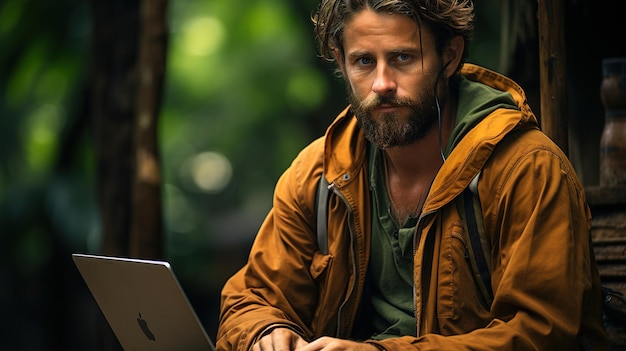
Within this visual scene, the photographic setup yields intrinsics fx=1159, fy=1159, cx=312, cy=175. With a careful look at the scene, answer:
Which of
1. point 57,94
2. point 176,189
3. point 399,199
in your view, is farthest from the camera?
point 176,189

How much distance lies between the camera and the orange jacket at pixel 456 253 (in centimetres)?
339

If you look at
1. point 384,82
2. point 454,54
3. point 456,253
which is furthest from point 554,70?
point 456,253

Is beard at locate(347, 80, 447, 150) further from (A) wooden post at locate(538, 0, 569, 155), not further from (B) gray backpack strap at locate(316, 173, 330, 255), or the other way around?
(A) wooden post at locate(538, 0, 569, 155)

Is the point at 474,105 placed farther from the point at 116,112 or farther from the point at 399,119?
the point at 116,112

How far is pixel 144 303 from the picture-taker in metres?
3.73

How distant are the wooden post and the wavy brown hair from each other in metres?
0.33

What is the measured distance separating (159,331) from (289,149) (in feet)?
31.3

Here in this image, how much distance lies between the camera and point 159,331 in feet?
12.3

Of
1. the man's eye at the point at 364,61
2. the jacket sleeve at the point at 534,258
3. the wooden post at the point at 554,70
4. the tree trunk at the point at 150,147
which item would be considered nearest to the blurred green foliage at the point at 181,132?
the tree trunk at the point at 150,147

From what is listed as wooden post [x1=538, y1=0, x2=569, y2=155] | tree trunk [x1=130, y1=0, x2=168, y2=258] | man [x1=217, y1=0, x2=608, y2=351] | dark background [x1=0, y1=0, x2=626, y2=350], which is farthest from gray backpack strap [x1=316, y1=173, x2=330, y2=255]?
tree trunk [x1=130, y1=0, x2=168, y2=258]

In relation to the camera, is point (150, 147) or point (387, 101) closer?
point (387, 101)

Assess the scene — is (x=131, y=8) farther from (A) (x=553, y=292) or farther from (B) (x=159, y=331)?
(A) (x=553, y=292)

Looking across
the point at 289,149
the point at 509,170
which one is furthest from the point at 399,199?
the point at 289,149

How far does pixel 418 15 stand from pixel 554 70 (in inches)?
25.8
